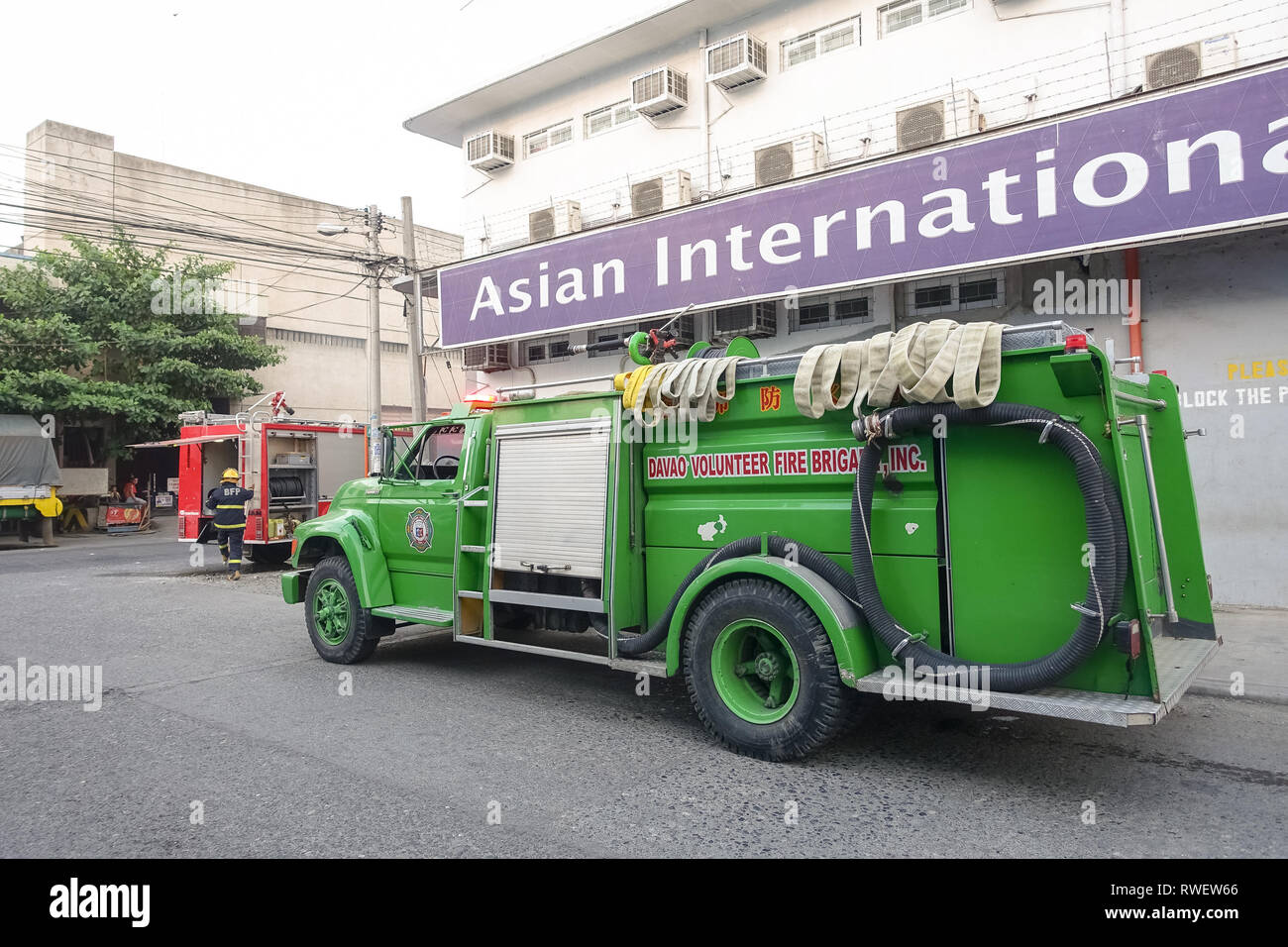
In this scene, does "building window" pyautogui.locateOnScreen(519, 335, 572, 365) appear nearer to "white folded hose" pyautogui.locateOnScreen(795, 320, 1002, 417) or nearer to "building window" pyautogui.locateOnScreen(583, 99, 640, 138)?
"building window" pyautogui.locateOnScreen(583, 99, 640, 138)

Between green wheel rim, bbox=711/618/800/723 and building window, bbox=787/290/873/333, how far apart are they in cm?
736

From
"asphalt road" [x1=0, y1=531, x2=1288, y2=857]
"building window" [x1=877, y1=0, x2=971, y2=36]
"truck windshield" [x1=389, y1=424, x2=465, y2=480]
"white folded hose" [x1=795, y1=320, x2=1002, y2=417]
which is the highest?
"building window" [x1=877, y1=0, x2=971, y2=36]

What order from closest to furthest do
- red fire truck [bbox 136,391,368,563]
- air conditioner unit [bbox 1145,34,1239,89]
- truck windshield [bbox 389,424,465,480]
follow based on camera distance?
truck windshield [bbox 389,424,465,480], air conditioner unit [bbox 1145,34,1239,89], red fire truck [bbox 136,391,368,563]

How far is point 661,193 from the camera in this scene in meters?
13.6

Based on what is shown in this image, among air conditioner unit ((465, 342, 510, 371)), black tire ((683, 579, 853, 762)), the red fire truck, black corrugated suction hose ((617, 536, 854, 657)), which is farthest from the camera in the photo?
air conditioner unit ((465, 342, 510, 371))

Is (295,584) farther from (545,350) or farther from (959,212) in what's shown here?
(545,350)

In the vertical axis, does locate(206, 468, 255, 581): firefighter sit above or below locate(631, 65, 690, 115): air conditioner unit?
below

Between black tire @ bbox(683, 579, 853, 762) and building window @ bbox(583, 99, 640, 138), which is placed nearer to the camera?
black tire @ bbox(683, 579, 853, 762)

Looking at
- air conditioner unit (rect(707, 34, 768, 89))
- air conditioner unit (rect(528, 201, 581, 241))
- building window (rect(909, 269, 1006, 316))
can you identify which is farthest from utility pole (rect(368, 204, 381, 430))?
building window (rect(909, 269, 1006, 316))

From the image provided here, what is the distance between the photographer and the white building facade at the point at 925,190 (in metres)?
8.60

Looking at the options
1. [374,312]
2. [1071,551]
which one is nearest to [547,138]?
[374,312]

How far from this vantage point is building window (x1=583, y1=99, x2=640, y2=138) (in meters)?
14.7

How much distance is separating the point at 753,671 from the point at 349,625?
13.4ft
